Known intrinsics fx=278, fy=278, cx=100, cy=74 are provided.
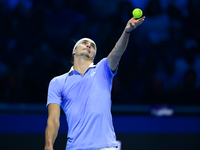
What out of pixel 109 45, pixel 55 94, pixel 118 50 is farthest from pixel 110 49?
pixel 118 50

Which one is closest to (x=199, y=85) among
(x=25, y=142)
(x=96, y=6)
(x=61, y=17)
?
(x=96, y=6)

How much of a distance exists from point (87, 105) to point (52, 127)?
1.18 ft

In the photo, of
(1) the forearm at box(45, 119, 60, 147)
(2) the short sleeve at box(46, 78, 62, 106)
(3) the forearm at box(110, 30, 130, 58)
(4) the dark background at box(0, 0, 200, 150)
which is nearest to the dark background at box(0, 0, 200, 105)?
(4) the dark background at box(0, 0, 200, 150)

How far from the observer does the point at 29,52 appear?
6.82 m

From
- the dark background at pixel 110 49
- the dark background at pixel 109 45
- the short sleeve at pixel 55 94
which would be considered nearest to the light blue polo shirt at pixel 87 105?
the short sleeve at pixel 55 94

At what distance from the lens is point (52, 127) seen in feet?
7.64

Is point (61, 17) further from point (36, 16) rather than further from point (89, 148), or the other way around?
point (89, 148)

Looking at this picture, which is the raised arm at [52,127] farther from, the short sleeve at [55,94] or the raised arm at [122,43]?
the raised arm at [122,43]

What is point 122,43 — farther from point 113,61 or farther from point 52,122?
point 52,122

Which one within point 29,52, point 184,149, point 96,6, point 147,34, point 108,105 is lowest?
point 184,149

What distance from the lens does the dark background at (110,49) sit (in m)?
5.97

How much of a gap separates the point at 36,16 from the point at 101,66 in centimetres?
522

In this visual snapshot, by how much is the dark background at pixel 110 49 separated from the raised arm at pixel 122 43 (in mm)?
2725

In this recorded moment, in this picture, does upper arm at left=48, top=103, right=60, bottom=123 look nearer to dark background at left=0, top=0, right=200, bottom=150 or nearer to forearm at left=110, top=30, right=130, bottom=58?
forearm at left=110, top=30, right=130, bottom=58
